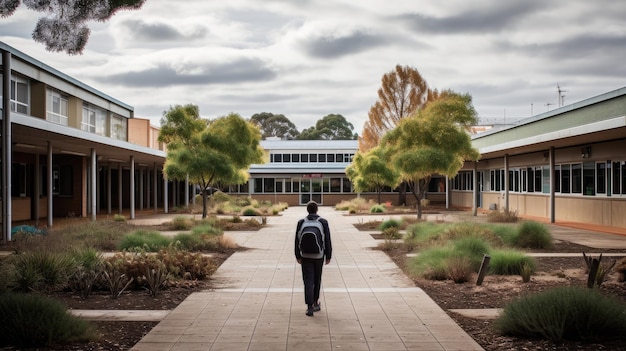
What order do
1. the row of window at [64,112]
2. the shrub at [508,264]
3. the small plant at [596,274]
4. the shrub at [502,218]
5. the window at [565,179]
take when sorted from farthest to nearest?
the window at [565,179]
the row of window at [64,112]
the shrub at [502,218]
the shrub at [508,264]
the small plant at [596,274]

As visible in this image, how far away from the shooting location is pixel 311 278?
8.94 meters

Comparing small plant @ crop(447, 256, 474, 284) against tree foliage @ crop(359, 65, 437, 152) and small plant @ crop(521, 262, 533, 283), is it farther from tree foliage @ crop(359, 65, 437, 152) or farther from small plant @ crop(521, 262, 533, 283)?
tree foliage @ crop(359, 65, 437, 152)

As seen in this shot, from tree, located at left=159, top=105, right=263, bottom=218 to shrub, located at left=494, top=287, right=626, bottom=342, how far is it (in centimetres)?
2192

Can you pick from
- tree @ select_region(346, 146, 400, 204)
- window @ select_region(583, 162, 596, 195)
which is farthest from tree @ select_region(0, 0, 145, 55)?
tree @ select_region(346, 146, 400, 204)

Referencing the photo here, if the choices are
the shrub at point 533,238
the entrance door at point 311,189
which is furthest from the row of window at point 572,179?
the entrance door at point 311,189

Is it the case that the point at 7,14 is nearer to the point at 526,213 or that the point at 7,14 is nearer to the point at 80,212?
the point at 80,212

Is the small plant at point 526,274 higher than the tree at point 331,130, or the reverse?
the tree at point 331,130

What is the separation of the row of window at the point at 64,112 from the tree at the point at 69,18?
18.0 meters

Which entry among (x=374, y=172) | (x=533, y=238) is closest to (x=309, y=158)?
(x=374, y=172)

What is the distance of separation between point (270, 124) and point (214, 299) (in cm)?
10429

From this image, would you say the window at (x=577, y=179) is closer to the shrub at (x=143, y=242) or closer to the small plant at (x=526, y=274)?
the small plant at (x=526, y=274)

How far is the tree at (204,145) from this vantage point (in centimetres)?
2869

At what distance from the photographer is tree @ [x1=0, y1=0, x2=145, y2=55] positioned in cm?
898

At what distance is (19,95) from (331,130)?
82366 millimetres
